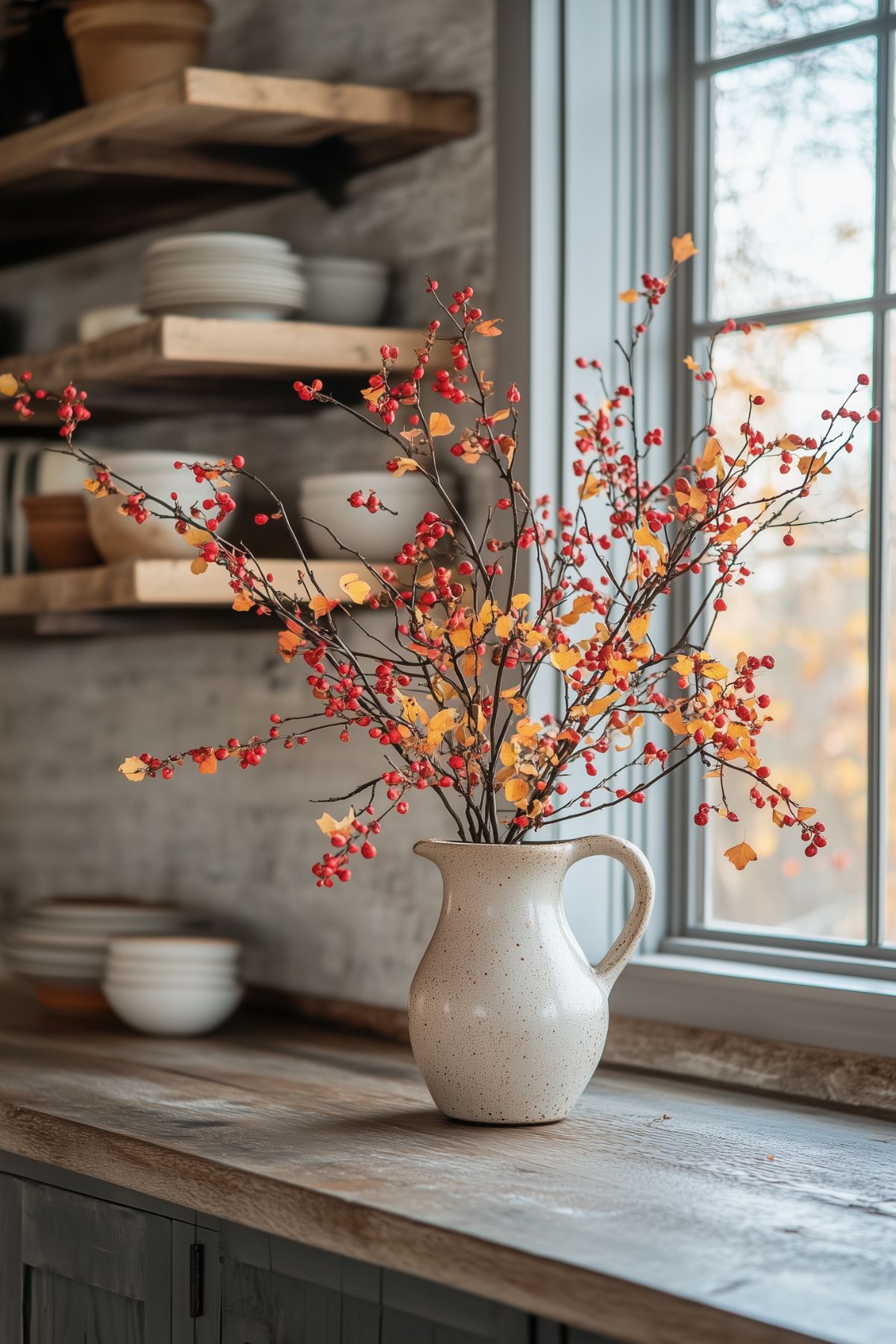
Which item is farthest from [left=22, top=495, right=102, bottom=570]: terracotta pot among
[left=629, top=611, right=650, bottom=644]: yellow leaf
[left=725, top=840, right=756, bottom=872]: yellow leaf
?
[left=725, top=840, right=756, bottom=872]: yellow leaf

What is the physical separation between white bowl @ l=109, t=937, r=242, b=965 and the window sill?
0.60m

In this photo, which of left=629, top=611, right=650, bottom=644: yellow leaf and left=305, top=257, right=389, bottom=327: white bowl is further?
left=305, top=257, right=389, bottom=327: white bowl

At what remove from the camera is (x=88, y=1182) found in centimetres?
178

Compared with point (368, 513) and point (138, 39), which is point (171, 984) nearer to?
point (368, 513)

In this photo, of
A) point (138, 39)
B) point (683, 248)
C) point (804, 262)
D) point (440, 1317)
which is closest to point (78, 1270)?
point (440, 1317)

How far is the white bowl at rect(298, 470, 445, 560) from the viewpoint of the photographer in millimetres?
2270

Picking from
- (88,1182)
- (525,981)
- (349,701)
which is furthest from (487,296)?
(88,1182)

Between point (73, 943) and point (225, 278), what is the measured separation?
3.47 ft

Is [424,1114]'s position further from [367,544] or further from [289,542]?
[289,542]

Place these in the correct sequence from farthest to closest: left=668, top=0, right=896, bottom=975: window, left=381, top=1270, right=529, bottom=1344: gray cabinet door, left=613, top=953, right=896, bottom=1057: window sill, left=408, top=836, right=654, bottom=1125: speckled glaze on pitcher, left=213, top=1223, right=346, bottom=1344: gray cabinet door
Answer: left=668, top=0, right=896, bottom=975: window
left=613, top=953, right=896, bottom=1057: window sill
left=408, top=836, right=654, bottom=1125: speckled glaze on pitcher
left=213, top=1223, right=346, bottom=1344: gray cabinet door
left=381, top=1270, right=529, bottom=1344: gray cabinet door

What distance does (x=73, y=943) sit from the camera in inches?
99.1

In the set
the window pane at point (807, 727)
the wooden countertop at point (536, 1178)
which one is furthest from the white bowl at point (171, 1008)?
the window pane at point (807, 727)

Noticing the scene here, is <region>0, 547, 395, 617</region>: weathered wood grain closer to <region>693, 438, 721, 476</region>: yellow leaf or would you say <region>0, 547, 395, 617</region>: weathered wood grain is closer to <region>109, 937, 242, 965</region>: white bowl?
<region>109, 937, 242, 965</region>: white bowl

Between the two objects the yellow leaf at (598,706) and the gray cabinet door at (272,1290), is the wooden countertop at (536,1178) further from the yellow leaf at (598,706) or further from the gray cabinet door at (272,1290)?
the yellow leaf at (598,706)
